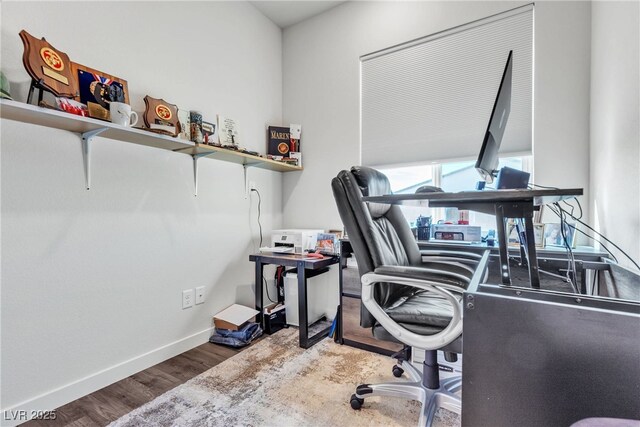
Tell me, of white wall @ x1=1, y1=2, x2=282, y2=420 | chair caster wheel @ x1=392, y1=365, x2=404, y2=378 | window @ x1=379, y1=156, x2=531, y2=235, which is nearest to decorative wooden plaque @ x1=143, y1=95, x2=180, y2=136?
white wall @ x1=1, y1=2, x2=282, y2=420

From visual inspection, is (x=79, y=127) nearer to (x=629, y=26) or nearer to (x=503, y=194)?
(x=503, y=194)

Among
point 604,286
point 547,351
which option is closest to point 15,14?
point 547,351

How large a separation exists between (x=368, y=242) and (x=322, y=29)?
7.94 ft

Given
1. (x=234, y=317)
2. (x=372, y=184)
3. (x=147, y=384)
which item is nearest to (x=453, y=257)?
(x=372, y=184)

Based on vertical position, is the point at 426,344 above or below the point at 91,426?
above

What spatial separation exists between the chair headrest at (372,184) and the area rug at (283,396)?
0.96 m

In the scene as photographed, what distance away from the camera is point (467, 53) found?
6.79 feet

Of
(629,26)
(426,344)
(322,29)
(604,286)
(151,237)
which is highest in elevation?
(322,29)

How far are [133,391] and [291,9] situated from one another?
3.16 metres

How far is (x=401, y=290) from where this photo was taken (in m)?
1.42

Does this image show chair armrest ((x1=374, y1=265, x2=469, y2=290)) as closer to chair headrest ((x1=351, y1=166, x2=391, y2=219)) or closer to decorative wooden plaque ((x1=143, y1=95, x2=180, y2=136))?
chair headrest ((x1=351, y1=166, x2=391, y2=219))

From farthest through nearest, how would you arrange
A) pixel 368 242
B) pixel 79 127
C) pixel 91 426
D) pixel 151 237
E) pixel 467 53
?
pixel 467 53
pixel 151 237
pixel 79 127
pixel 91 426
pixel 368 242

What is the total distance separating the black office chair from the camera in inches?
39.2

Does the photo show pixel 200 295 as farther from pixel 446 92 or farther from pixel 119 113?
pixel 446 92
